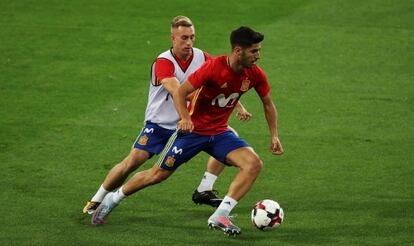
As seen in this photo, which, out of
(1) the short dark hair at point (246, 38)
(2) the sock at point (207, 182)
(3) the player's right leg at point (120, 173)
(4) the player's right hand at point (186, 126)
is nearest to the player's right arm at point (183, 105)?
(4) the player's right hand at point (186, 126)

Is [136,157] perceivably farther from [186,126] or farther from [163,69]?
[186,126]

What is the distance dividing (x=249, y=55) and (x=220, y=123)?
0.95 meters

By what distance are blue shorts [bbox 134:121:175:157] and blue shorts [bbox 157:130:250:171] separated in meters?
0.55

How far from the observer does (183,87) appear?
958 cm

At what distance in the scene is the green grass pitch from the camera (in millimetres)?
10109

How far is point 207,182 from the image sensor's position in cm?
1094

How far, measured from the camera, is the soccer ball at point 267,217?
958 cm

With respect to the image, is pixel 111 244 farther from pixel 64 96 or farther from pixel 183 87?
pixel 64 96

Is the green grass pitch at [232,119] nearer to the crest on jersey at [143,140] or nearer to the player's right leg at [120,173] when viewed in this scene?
the player's right leg at [120,173]

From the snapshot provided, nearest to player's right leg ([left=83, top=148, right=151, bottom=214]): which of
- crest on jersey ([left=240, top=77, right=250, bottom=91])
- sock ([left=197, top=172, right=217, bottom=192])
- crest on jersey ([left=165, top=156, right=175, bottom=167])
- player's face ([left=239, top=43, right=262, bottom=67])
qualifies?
crest on jersey ([left=165, top=156, right=175, bottom=167])

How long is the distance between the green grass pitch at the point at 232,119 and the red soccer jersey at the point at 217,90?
1163 millimetres

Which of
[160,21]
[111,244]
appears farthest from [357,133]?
[160,21]

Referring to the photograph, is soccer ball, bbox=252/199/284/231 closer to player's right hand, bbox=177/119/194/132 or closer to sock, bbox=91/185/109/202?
player's right hand, bbox=177/119/194/132

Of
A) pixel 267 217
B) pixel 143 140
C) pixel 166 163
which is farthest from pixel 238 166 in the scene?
pixel 143 140
